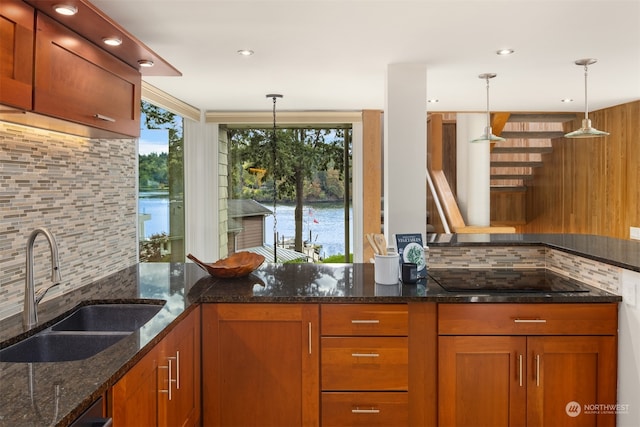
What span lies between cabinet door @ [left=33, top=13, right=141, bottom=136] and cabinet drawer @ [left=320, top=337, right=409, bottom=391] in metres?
1.38

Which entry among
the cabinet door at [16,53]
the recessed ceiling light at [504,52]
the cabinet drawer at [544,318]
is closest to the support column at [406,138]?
the recessed ceiling light at [504,52]

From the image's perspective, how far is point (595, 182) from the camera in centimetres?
568

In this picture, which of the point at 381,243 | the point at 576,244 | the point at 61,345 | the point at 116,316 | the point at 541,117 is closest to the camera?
the point at 61,345

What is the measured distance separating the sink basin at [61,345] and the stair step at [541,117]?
5566 millimetres

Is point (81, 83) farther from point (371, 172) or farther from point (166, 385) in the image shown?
point (371, 172)

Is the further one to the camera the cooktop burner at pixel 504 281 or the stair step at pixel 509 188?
the stair step at pixel 509 188

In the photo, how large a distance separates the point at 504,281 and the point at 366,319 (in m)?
0.87

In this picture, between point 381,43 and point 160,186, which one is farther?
point 160,186

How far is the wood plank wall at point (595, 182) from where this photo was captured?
4.94 metres

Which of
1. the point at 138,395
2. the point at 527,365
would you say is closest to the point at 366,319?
the point at 527,365

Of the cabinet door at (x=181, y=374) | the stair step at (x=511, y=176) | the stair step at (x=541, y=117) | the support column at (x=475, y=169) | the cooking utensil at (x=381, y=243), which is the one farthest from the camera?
the stair step at (x=511, y=176)

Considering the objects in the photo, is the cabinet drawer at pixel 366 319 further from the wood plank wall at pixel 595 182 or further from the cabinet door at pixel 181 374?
the wood plank wall at pixel 595 182

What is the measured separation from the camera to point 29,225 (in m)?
1.97

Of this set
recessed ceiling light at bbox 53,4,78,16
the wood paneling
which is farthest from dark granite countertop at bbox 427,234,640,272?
recessed ceiling light at bbox 53,4,78,16
